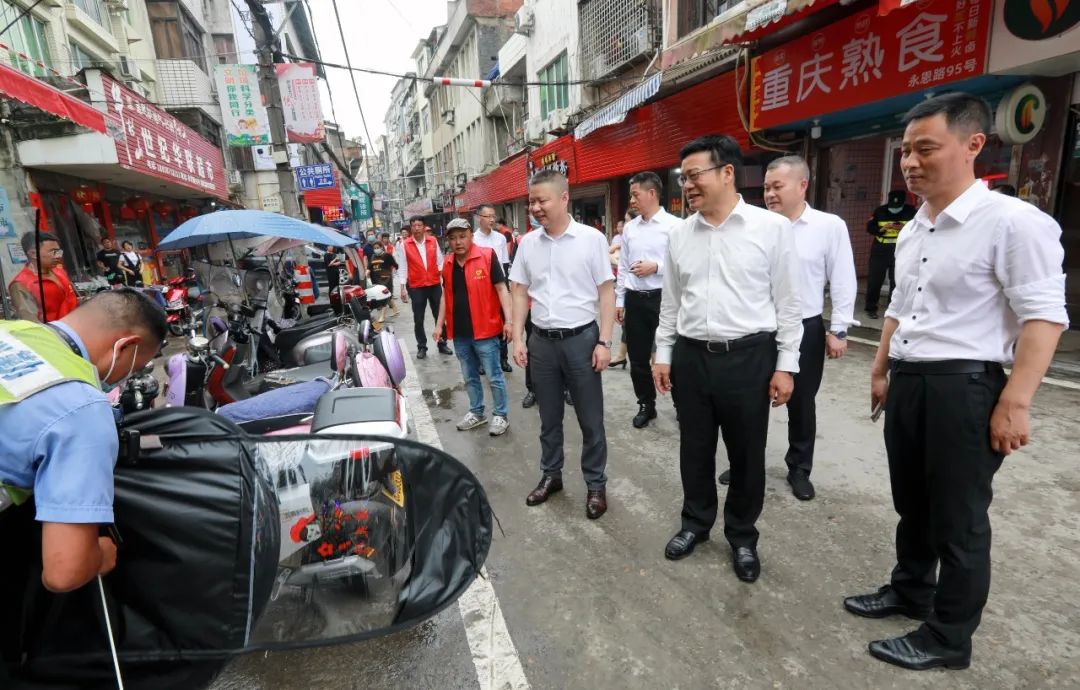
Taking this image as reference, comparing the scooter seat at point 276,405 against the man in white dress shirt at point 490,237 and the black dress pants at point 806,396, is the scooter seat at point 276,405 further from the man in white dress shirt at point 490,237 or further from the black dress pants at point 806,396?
the man in white dress shirt at point 490,237

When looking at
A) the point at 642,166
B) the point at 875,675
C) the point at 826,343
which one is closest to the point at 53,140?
the point at 642,166

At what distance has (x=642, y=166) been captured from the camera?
36.4ft

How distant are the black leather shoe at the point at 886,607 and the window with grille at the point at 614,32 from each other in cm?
1144

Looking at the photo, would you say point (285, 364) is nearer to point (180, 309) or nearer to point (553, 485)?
point (180, 309)

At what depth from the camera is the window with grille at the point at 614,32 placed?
1113 cm

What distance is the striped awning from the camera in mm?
8742

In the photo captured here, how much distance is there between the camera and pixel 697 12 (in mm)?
9570

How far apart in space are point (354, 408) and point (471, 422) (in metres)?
2.16

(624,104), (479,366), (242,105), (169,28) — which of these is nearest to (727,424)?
(479,366)

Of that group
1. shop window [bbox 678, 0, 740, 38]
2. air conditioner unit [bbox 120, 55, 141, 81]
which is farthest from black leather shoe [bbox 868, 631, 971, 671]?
A: air conditioner unit [bbox 120, 55, 141, 81]

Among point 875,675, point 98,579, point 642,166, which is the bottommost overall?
point 875,675

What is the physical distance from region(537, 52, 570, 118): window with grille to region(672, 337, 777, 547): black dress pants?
569 inches

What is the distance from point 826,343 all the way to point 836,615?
1543mm

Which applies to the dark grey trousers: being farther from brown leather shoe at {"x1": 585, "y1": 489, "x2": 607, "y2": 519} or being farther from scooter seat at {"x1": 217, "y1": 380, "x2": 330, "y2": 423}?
scooter seat at {"x1": 217, "y1": 380, "x2": 330, "y2": 423}
